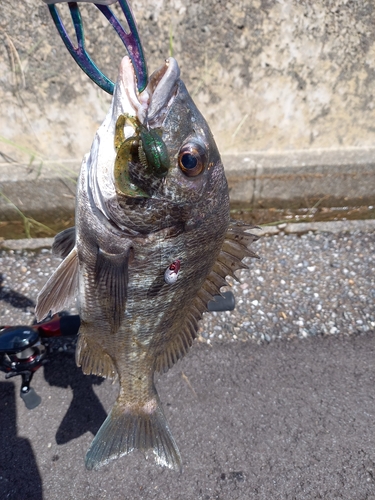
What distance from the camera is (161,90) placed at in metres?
1.31

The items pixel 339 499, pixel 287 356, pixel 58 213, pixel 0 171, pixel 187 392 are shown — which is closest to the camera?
pixel 339 499

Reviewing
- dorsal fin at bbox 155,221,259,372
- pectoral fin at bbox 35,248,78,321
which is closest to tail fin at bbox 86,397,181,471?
dorsal fin at bbox 155,221,259,372

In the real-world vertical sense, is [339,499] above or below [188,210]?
below

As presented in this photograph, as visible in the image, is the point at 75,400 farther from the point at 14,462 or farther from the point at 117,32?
the point at 117,32

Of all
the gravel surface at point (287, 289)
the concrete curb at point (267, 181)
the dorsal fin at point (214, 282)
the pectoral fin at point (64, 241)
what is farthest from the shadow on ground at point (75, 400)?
the concrete curb at point (267, 181)

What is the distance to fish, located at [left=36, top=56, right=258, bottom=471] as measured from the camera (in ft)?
4.43

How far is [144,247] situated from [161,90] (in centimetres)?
64

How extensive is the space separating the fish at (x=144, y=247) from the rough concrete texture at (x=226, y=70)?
2.84 m

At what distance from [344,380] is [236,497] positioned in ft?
4.59

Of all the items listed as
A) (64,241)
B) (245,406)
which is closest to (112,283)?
(64,241)

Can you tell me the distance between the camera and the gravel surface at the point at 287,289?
139 inches

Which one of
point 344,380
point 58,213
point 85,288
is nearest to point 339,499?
point 344,380

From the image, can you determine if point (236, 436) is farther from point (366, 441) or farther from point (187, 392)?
point (366, 441)

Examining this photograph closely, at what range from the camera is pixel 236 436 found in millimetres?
2838
